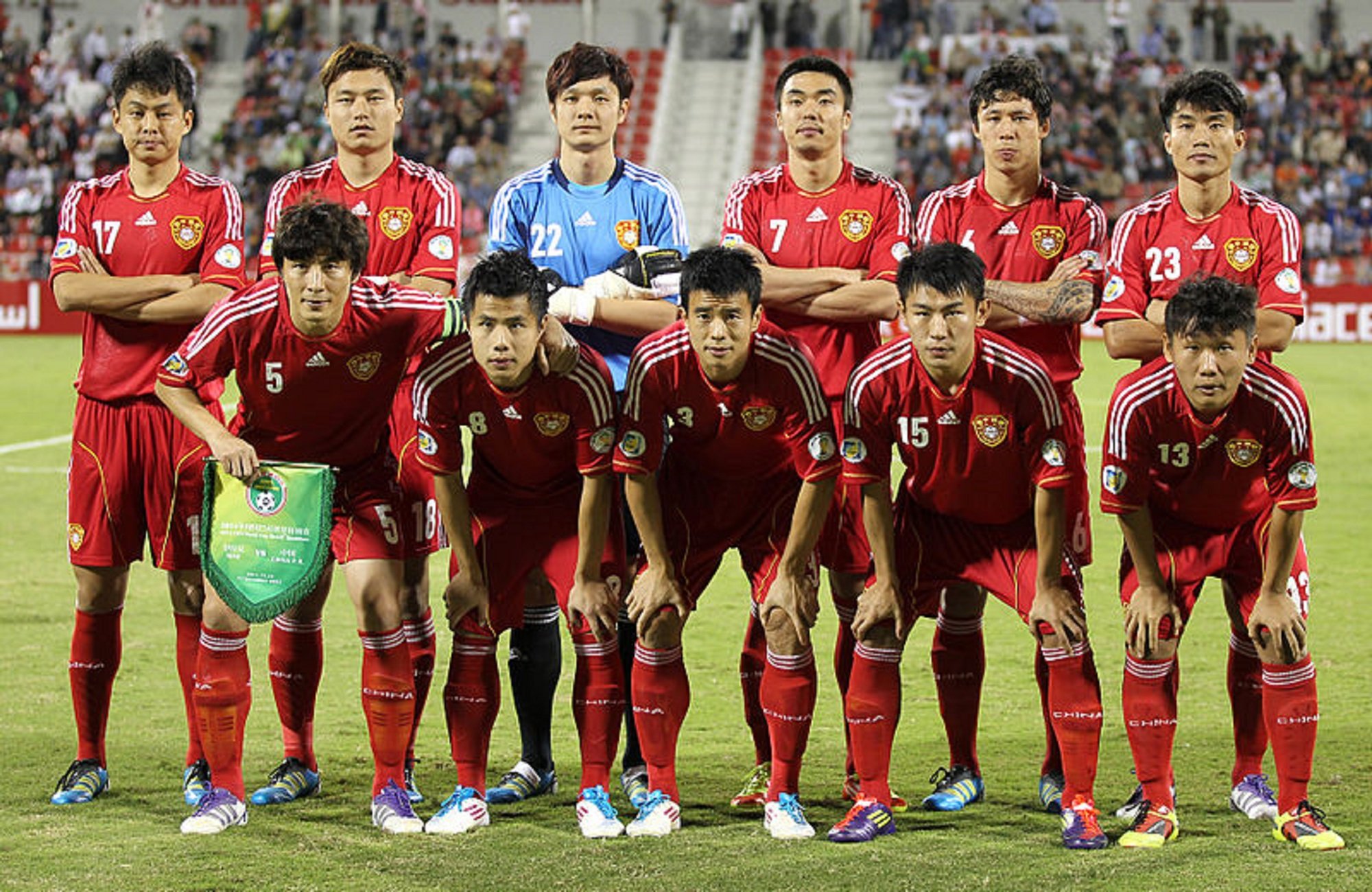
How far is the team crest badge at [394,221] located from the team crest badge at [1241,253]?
2777mm

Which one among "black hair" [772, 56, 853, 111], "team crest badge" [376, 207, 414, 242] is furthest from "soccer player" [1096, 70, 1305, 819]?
"team crest badge" [376, 207, 414, 242]

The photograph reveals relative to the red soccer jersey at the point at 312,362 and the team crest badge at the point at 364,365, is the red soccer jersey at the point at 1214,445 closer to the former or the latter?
the red soccer jersey at the point at 312,362

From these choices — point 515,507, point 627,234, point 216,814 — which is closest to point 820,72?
point 627,234

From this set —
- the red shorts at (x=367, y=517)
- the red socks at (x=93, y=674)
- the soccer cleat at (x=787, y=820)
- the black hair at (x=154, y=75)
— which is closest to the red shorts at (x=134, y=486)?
the red socks at (x=93, y=674)

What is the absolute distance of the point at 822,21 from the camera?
114 ft

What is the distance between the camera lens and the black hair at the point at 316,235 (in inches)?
217

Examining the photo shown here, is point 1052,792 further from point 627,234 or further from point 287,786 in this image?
point 287,786

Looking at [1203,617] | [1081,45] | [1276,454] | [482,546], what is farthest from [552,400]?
[1081,45]

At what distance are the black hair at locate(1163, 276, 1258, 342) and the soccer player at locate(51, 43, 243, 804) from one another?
3.14 m

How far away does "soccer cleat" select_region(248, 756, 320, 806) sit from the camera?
19.6 feet

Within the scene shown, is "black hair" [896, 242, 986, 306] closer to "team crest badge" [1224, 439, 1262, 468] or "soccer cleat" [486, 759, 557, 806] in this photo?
"team crest badge" [1224, 439, 1262, 468]

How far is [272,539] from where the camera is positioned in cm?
555

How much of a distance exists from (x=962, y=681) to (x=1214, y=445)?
1.21 meters

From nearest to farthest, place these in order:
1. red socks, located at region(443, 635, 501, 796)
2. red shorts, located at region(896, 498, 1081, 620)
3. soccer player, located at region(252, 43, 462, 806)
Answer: red shorts, located at region(896, 498, 1081, 620)
red socks, located at region(443, 635, 501, 796)
soccer player, located at region(252, 43, 462, 806)
